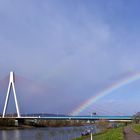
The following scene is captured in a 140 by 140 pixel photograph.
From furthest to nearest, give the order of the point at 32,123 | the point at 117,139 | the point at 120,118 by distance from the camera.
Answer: the point at 32,123 → the point at 120,118 → the point at 117,139

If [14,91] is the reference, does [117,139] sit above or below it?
below

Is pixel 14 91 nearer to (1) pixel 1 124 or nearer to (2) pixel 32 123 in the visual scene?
(1) pixel 1 124

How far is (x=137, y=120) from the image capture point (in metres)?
113

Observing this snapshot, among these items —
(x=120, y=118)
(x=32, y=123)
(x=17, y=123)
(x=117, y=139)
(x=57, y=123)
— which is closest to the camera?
(x=117, y=139)

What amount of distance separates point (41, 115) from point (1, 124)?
20.2m

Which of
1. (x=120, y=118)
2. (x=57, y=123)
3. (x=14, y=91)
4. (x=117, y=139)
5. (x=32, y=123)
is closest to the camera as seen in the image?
(x=117, y=139)

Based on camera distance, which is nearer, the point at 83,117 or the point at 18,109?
the point at 18,109

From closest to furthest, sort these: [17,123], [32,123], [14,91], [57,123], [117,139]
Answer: [117,139]
[14,91]
[17,123]
[32,123]
[57,123]

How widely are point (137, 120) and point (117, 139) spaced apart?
3223 inches

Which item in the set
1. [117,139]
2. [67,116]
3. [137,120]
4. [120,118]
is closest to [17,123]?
[67,116]

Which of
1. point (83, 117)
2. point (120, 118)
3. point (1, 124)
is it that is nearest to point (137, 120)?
point (120, 118)

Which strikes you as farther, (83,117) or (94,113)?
(94,113)

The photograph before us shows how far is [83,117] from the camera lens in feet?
435

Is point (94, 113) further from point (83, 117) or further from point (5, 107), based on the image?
point (5, 107)
